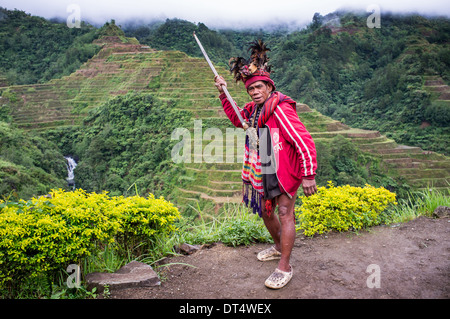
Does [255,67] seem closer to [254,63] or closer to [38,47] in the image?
[254,63]

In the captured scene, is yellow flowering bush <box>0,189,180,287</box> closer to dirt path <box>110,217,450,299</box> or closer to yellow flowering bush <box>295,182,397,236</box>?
dirt path <box>110,217,450,299</box>

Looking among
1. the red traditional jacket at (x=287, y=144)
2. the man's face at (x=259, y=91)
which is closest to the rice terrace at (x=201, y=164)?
the red traditional jacket at (x=287, y=144)

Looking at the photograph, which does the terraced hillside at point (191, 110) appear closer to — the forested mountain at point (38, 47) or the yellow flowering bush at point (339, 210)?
the forested mountain at point (38, 47)

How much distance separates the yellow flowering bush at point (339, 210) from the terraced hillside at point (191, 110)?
12925 mm

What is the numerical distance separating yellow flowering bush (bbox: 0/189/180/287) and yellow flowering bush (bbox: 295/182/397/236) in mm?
1203

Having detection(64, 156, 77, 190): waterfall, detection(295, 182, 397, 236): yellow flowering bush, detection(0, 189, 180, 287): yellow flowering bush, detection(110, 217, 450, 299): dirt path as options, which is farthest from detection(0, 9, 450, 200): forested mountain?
detection(0, 189, 180, 287): yellow flowering bush

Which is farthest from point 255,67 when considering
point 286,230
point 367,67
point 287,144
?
point 367,67

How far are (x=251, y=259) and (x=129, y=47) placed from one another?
41853mm

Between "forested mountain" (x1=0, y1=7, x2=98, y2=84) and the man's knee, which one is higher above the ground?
"forested mountain" (x1=0, y1=7, x2=98, y2=84)

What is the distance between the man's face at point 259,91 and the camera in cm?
195

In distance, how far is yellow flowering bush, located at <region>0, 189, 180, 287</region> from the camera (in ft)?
5.24

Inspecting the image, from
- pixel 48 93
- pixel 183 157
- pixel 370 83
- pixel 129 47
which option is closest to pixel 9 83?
pixel 48 93
